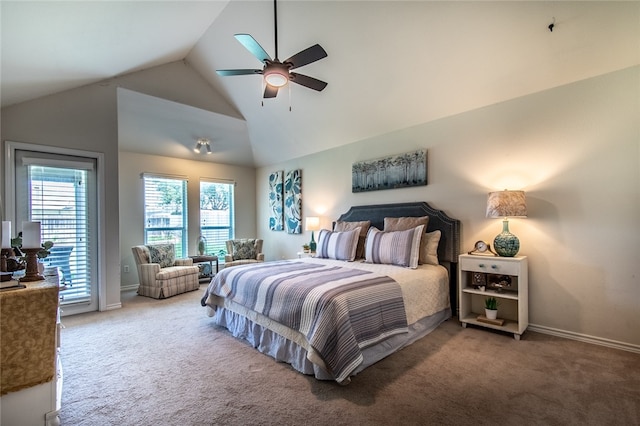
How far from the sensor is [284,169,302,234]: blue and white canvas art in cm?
615

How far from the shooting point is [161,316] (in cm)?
390

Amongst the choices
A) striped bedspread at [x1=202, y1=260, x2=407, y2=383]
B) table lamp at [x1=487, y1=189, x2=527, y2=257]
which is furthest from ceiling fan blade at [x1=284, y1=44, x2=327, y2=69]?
table lamp at [x1=487, y1=189, x2=527, y2=257]

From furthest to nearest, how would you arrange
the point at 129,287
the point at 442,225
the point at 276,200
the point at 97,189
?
1. the point at 276,200
2. the point at 129,287
3. the point at 97,189
4. the point at 442,225

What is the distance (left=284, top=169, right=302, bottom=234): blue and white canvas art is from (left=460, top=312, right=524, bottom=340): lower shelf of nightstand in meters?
3.61

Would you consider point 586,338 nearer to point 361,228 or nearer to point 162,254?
point 361,228

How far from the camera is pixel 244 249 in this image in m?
6.15

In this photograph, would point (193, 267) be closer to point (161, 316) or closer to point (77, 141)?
point (161, 316)

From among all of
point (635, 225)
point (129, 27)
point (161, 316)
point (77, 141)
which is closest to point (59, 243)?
point (77, 141)

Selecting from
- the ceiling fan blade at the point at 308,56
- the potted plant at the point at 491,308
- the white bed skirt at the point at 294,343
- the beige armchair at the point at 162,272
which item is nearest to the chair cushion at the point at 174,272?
the beige armchair at the point at 162,272

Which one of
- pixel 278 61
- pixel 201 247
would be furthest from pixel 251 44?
pixel 201 247

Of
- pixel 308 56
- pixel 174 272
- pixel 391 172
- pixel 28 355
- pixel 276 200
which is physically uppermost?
pixel 308 56

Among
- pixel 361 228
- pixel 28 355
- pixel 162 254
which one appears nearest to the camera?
pixel 28 355

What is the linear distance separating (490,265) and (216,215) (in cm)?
565

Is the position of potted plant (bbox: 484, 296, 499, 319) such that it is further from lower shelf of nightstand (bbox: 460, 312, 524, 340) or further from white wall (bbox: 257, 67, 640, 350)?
white wall (bbox: 257, 67, 640, 350)
